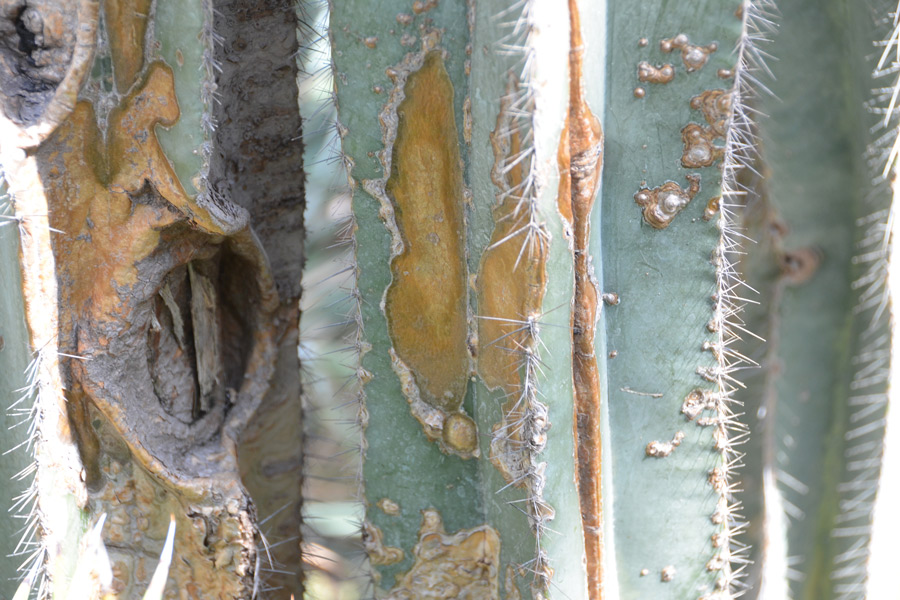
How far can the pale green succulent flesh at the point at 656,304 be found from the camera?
797 mm

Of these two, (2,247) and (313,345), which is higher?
(2,247)

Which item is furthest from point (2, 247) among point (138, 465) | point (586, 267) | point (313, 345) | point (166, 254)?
point (313, 345)

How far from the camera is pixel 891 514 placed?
35.5 inches

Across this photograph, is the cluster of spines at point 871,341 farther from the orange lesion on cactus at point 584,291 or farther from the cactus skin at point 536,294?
the orange lesion on cactus at point 584,291

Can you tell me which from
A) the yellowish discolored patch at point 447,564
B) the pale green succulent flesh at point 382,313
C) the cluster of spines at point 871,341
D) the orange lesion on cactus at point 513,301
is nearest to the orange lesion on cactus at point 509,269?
the orange lesion on cactus at point 513,301

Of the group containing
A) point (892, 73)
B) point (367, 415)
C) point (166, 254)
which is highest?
point (892, 73)

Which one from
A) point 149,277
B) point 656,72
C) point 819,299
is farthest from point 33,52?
point 819,299

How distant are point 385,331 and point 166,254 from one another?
29cm

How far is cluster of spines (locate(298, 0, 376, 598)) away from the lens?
0.98 m

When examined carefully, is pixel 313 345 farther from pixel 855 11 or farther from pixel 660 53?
pixel 855 11

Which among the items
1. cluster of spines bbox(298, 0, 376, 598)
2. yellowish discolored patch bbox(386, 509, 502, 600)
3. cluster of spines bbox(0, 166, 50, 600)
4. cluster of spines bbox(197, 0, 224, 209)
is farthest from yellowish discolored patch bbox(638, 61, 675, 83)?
cluster of spines bbox(0, 166, 50, 600)

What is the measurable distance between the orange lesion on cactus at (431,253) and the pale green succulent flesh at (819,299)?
1.77 ft

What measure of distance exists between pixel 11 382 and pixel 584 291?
0.68 meters

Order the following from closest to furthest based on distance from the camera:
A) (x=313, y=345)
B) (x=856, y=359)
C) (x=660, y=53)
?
(x=660, y=53) → (x=856, y=359) → (x=313, y=345)
